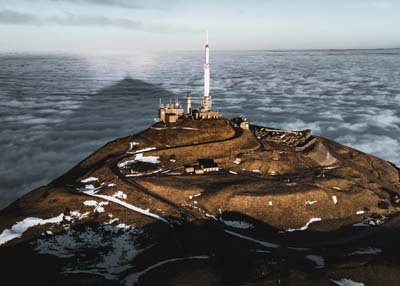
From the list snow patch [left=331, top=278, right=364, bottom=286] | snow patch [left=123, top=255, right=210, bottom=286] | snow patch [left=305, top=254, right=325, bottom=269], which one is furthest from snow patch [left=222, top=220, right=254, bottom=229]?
snow patch [left=331, top=278, right=364, bottom=286]

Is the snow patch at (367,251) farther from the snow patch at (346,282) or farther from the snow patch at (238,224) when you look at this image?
the snow patch at (238,224)

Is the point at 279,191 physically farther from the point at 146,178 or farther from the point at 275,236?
the point at 146,178

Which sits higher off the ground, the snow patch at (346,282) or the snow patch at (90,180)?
the snow patch at (90,180)

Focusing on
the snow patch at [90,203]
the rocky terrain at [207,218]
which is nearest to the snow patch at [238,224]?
the rocky terrain at [207,218]

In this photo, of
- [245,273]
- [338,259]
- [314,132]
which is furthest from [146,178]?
[314,132]

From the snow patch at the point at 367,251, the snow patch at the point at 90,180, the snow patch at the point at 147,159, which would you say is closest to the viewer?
the snow patch at the point at 367,251

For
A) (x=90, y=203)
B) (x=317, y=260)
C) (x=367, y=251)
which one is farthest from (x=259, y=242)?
(x=90, y=203)

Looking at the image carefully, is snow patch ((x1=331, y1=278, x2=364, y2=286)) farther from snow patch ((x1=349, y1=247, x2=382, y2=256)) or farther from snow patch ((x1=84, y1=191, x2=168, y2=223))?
snow patch ((x1=84, y1=191, x2=168, y2=223))

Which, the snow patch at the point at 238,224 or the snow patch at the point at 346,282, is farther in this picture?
the snow patch at the point at 238,224
